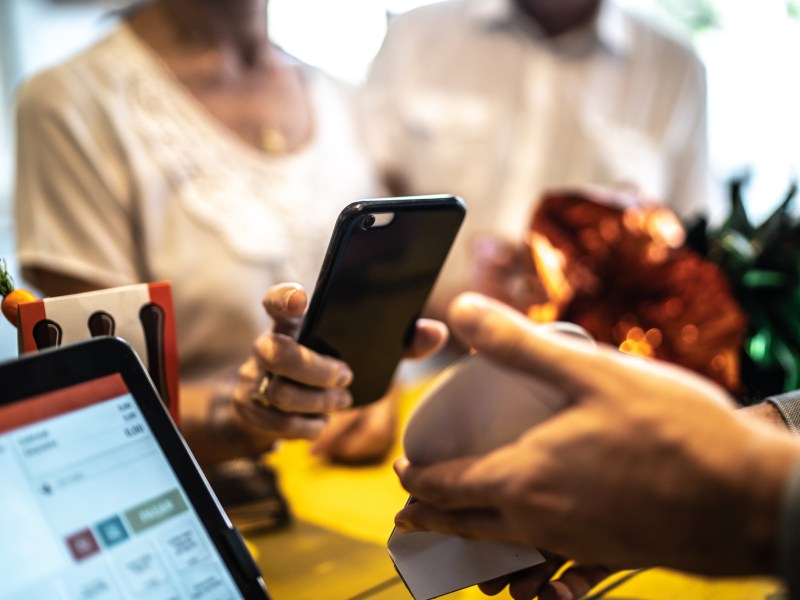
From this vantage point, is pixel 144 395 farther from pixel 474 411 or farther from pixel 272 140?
pixel 272 140

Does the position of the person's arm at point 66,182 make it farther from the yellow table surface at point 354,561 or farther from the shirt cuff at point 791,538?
the shirt cuff at point 791,538

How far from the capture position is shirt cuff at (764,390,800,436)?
1.29ft

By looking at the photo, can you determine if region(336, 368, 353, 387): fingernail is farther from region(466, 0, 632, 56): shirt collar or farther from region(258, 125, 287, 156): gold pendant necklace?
region(466, 0, 632, 56): shirt collar

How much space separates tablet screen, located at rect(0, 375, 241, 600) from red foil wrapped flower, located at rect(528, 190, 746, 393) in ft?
1.29

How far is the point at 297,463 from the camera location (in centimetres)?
61

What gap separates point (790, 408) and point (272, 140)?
61 cm

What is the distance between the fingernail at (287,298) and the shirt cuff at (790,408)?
0.27 metres

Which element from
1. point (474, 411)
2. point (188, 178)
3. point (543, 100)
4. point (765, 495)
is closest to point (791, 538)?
point (765, 495)

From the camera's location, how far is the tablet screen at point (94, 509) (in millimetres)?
275

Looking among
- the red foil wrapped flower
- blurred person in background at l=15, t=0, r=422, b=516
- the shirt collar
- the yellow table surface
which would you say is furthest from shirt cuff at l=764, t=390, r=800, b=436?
the shirt collar

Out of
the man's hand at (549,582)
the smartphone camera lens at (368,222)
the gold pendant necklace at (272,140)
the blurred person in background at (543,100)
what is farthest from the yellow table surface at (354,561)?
the blurred person in background at (543,100)

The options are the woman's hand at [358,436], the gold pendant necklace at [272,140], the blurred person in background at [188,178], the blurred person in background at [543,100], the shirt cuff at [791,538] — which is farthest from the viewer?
the blurred person in background at [543,100]

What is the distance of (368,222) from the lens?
1.22 feet

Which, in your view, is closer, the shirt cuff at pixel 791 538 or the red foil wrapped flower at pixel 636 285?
the shirt cuff at pixel 791 538
